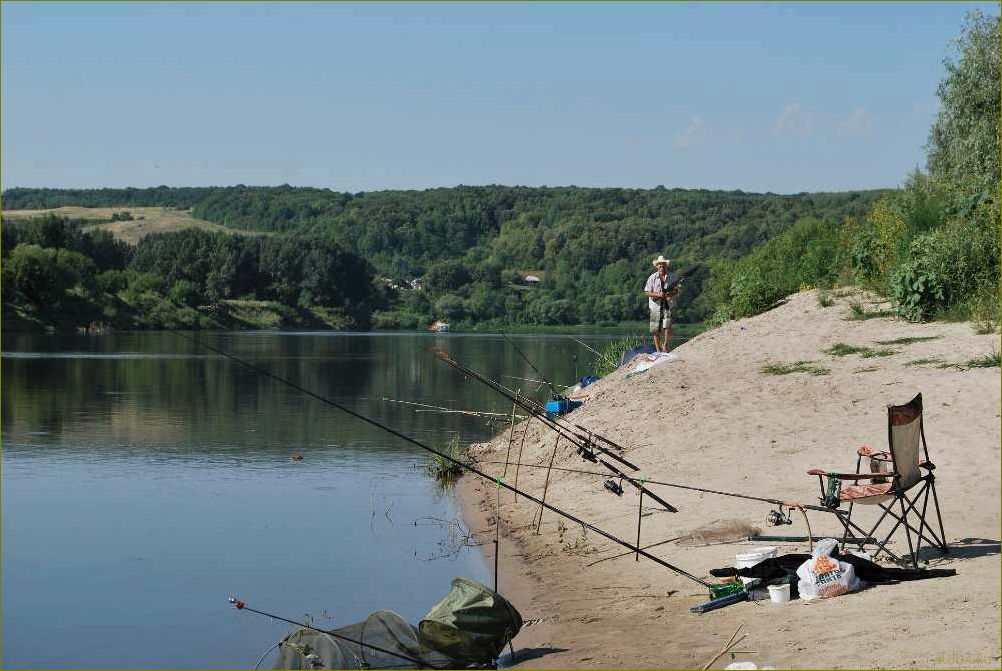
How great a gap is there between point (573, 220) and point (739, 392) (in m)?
125

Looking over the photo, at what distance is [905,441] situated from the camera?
8.98m

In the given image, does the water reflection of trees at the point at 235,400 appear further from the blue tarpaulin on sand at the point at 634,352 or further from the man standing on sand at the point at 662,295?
the man standing on sand at the point at 662,295

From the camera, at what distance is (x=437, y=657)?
28.1 ft

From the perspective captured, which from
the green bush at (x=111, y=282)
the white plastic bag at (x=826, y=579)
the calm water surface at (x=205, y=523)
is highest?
the white plastic bag at (x=826, y=579)

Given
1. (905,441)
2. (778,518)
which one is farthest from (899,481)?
(778,518)

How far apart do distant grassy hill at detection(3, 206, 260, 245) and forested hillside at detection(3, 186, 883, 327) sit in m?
6.07

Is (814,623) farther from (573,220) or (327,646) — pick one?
(573,220)

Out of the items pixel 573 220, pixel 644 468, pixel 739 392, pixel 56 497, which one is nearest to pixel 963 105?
pixel 739 392

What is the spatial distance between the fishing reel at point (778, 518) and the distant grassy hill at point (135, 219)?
472 feet

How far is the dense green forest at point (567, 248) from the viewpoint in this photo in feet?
80.0

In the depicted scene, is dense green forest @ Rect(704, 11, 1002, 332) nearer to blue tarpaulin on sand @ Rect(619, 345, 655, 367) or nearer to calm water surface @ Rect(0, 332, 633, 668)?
blue tarpaulin on sand @ Rect(619, 345, 655, 367)

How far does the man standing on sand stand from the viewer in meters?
21.5

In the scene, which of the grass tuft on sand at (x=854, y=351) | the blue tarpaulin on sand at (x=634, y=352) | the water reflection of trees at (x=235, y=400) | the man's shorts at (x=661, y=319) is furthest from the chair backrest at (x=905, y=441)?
the blue tarpaulin on sand at (x=634, y=352)

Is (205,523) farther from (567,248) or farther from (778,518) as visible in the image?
(567,248)
